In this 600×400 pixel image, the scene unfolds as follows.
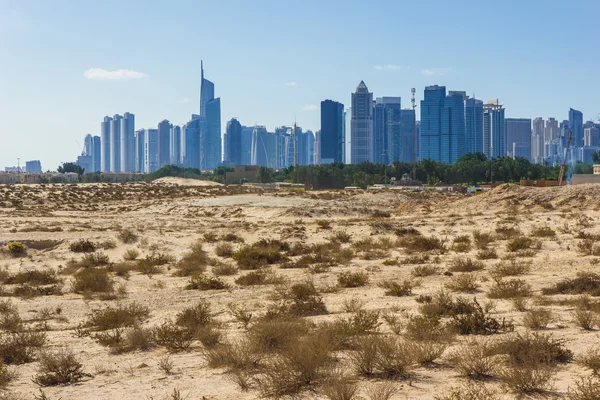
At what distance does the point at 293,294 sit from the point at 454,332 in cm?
515

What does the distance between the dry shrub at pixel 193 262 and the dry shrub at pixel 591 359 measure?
13.3 metres

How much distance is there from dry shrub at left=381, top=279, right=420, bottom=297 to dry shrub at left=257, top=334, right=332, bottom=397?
21.0 ft

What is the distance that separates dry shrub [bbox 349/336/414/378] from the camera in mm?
8742

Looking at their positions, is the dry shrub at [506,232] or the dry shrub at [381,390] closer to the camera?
the dry shrub at [381,390]

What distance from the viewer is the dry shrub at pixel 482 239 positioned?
24812 mm

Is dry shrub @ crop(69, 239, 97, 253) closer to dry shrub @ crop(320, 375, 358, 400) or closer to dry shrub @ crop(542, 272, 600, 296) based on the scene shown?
dry shrub @ crop(542, 272, 600, 296)

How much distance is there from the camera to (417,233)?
98.1ft

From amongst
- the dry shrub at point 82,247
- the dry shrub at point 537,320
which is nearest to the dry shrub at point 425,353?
the dry shrub at point 537,320

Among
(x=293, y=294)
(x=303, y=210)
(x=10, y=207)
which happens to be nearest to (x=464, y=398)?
(x=293, y=294)

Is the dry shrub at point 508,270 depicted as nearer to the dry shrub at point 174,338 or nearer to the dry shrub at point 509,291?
the dry shrub at point 509,291

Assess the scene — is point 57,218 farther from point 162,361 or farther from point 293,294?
point 162,361

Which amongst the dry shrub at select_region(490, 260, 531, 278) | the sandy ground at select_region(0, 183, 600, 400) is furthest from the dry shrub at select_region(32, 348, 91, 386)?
the dry shrub at select_region(490, 260, 531, 278)

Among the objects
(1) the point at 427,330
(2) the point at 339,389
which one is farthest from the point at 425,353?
(2) the point at 339,389

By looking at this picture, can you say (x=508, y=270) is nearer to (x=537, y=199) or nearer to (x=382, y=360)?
(x=382, y=360)
